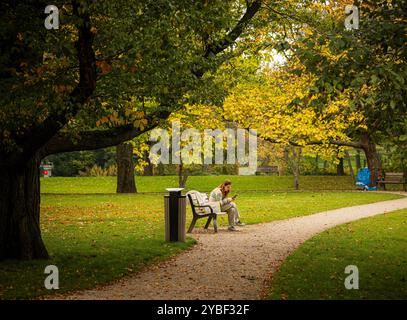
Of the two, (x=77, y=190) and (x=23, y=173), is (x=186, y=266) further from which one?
(x=77, y=190)

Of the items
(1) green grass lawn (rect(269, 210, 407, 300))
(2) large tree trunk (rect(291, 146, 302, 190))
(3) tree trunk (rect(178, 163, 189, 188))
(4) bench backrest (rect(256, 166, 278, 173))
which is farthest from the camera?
(4) bench backrest (rect(256, 166, 278, 173))

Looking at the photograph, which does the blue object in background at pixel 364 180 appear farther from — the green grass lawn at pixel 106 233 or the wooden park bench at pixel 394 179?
the green grass lawn at pixel 106 233

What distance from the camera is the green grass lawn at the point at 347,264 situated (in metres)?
9.20

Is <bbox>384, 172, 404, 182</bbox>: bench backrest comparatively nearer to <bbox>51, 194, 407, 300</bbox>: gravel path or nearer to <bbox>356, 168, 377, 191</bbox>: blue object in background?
<bbox>356, 168, 377, 191</bbox>: blue object in background

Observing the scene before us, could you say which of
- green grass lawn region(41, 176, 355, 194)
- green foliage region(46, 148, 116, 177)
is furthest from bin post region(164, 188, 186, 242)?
green foliage region(46, 148, 116, 177)

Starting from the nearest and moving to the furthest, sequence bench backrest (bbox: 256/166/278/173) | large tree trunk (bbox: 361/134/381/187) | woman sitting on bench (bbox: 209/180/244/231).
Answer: woman sitting on bench (bbox: 209/180/244/231)
large tree trunk (bbox: 361/134/381/187)
bench backrest (bbox: 256/166/278/173)

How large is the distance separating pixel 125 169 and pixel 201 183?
8.62 meters

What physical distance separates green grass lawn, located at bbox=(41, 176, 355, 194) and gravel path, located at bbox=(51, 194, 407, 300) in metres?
20.6

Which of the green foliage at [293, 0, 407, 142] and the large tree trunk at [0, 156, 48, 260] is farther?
the large tree trunk at [0, 156, 48, 260]

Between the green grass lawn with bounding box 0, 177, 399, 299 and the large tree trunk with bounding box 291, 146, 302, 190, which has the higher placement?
the large tree trunk with bounding box 291, 146, 302, 190

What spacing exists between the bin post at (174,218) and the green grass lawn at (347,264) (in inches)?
110

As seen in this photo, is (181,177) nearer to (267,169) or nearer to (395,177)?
(395,177)

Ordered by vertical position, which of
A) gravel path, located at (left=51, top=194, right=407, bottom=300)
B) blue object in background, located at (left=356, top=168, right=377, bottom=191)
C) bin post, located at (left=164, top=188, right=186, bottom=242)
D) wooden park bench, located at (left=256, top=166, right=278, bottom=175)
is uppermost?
wooden park bench, located at (left=256, top=166, right=278, bottom=175)

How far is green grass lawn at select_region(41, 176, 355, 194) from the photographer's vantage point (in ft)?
126
